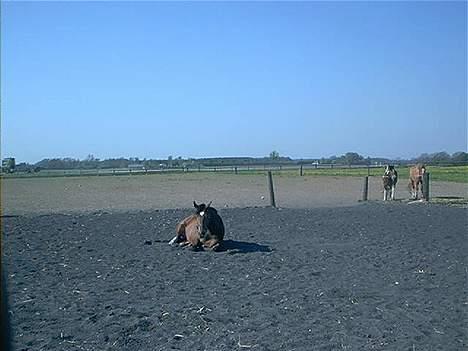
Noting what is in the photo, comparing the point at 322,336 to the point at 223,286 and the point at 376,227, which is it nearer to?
the point at 223,286

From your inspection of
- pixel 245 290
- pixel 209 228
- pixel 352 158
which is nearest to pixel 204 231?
pixel 209 228

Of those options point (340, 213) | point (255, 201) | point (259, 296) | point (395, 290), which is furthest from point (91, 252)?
point (255, 201)

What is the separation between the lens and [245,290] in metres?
8.56

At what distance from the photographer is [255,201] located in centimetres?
2986

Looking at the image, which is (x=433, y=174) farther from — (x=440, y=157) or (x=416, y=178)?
(x=440, y=157)

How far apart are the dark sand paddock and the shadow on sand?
4cm

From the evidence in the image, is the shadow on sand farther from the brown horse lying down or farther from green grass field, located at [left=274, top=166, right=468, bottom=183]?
green grass field, located at [left=274, top=166, right=468, bottom=183]

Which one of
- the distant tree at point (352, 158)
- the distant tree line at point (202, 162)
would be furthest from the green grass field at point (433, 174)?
the distant tree at point (352, 158)

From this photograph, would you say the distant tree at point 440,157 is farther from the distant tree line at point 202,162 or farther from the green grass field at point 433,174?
the green grass field at point 433,174

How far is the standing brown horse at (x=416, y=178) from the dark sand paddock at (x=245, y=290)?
1109cm

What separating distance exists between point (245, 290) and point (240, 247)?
4532 mm

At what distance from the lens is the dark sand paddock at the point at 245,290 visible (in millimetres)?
6242

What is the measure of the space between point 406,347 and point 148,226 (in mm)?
12491

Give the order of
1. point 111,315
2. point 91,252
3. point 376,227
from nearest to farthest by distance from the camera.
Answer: point 111,315 < point 91,252 < point 376,227
